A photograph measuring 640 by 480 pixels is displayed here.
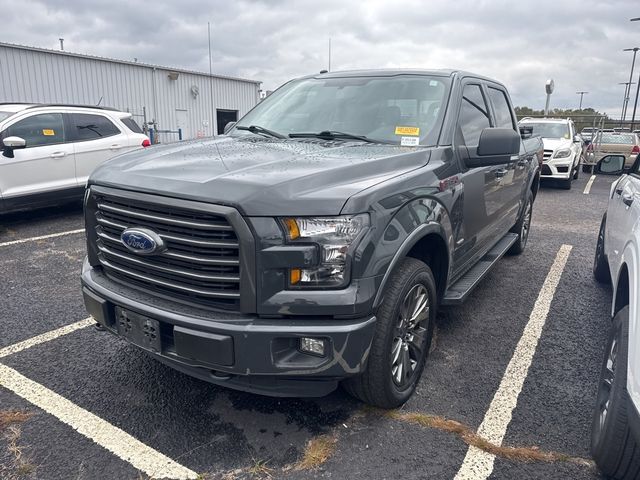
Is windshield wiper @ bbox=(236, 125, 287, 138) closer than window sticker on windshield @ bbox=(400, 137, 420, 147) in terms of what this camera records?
No

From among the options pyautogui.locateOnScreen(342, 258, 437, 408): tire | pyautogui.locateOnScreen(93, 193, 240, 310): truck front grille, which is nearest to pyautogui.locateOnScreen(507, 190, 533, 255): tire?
pyautogui.locateOnScreen(342, 258, 437, 408): tire

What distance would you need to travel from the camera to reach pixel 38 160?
6.91 metres

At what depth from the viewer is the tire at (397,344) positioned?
2.37 m

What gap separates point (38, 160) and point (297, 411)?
20.1 ft

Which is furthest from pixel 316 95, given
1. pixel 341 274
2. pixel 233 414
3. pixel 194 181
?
pixel 233 414

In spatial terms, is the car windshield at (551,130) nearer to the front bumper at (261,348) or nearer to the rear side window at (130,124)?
the rear side window at (130,124)

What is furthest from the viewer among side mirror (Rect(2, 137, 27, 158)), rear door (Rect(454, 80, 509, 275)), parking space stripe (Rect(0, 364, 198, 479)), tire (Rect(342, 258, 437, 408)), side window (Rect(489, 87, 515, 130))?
side mirror (Rect(2, 137, 27, 158))

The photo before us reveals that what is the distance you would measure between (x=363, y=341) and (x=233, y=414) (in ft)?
3.17

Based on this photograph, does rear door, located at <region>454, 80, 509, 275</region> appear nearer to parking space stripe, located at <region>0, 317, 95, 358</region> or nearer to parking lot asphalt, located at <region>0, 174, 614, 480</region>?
parking lot asphalt, located at <region>0, 174, 614, 480</region>

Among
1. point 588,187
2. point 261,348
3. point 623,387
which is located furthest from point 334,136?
point 588,187

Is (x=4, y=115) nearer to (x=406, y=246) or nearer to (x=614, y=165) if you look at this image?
(x=406, y=246)

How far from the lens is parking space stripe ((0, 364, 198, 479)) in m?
2.25

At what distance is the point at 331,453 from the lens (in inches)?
93.6

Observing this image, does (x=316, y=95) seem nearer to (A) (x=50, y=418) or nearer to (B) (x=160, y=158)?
(B) (x=160, y=158)
